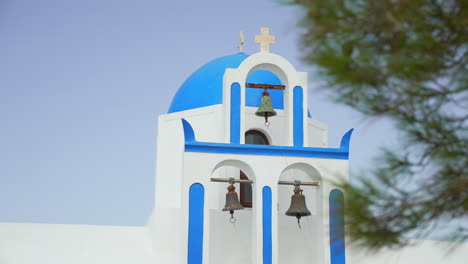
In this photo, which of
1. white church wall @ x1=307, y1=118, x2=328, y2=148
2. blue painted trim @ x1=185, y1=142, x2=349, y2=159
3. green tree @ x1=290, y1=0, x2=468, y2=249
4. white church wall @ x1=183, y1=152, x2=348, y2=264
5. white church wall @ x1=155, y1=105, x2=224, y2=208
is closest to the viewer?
green tree @ x1=290, y1=0, x2=468, y2=249

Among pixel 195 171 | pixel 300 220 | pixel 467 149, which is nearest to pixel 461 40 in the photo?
pixel 467 149

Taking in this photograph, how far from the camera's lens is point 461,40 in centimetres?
358

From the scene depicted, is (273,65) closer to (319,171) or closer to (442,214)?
(319,171)

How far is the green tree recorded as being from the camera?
353 cm

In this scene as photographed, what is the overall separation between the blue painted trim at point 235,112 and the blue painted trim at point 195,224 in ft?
2.79

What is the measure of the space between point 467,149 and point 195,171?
4.62 meters

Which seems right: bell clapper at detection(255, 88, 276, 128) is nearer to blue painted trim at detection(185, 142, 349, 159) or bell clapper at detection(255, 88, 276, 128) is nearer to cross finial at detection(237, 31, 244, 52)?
blue painted trim at detection(185, 142, 349, 159)

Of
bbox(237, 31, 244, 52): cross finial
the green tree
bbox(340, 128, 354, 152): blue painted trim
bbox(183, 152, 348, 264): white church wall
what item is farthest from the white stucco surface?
the green tree

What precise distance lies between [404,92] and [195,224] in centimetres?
448

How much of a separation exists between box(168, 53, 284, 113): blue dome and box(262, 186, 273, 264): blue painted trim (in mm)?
2006

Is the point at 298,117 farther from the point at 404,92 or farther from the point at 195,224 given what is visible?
the point at 404,92

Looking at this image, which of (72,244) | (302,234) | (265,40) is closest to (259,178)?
(302,234)

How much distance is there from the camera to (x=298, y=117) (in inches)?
334

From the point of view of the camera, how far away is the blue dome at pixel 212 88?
986cm
